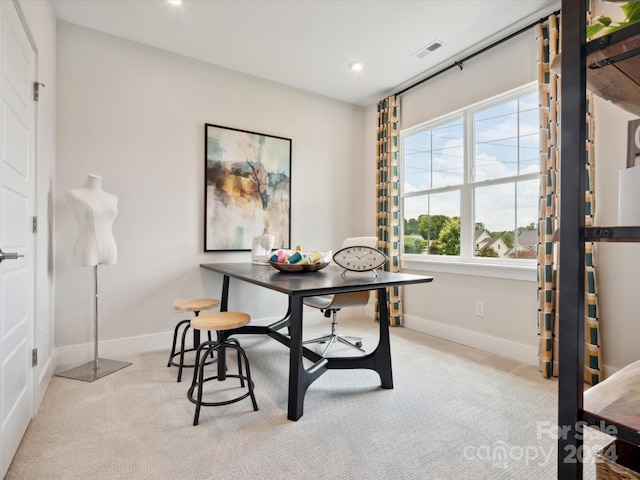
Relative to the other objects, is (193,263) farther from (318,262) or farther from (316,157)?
(316,157)

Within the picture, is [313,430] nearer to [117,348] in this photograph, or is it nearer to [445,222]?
[117,348]

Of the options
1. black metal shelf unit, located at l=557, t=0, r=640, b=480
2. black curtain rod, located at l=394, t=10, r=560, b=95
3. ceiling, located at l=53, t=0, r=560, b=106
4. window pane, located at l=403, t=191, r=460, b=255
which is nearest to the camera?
black metal shelf unit, located at l=557, t=0, r=640, b=480

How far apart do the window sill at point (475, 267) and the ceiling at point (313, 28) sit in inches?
75.0

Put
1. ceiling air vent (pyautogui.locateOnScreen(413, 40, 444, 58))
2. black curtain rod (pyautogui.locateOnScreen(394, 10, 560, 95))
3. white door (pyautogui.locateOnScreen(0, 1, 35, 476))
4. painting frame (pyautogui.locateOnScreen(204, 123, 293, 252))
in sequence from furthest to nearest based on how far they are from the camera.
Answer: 1. painting frame (pyautogui.locateOnScreen(204, 123, 293, 252))
2. ceiling air vent (pyautogui.locateOnScreen(413, 40, 444, 58))
3. black curtain rod (pyautogui.locateOnScreen(394, 10, 560, 95))
4. white door (pyautogui.locateOnScreen(0, 1, 35, 476))

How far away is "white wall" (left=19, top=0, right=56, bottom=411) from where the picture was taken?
2.01 metres

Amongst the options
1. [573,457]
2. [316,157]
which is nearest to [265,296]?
[316,157]

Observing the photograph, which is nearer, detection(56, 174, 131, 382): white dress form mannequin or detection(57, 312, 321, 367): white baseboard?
detection(56, 174, 131, 382): white dress form mannequin

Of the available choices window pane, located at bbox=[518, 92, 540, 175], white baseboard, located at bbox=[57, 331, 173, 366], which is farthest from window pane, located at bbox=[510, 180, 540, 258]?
white baseboard, located at bbox=[57, 331, 173, 366]

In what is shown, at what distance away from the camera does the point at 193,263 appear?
324 cm

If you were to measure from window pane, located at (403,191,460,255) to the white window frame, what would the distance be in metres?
0.07

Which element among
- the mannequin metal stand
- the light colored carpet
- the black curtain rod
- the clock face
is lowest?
the light colored carpet

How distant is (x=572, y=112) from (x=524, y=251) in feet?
8.29

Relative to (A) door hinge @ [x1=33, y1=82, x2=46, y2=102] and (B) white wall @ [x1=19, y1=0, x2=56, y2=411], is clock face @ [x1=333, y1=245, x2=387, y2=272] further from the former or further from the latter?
(A) door hinge @ [x1=33, y1=82, x2=46, y2=102]

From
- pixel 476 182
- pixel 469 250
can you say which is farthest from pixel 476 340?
pixel 476 182
